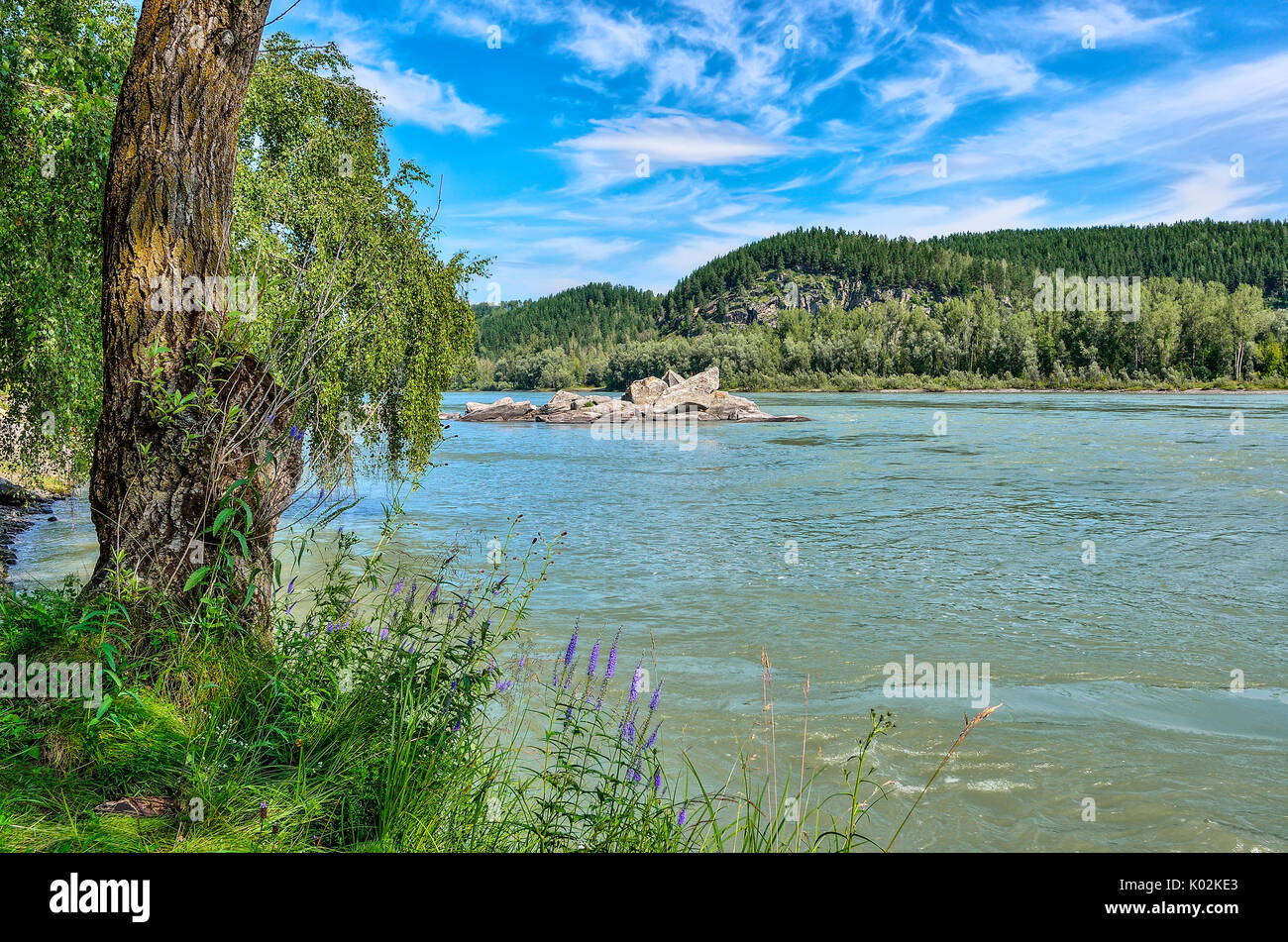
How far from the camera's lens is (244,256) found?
452 inches

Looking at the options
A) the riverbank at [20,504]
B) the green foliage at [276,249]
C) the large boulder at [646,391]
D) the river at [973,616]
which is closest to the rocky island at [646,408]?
the large boulder at [646,391]

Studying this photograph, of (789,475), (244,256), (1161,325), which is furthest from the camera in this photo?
(1161,325)

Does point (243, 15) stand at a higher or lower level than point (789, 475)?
higher

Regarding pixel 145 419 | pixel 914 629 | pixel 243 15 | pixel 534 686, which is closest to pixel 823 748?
pixel 534 686

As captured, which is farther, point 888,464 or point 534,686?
point 888,464

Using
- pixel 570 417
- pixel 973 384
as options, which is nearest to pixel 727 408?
pixel 570 417

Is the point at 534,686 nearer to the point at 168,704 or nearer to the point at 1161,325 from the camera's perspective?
the point at 168,704

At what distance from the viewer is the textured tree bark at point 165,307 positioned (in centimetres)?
430

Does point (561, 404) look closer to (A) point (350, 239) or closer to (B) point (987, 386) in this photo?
(A) point (350, 239)

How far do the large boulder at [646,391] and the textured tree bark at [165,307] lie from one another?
65.2 m

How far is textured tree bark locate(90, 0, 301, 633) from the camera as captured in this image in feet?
14.1

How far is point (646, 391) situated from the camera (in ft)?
235

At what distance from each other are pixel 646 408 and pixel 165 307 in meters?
65.1
